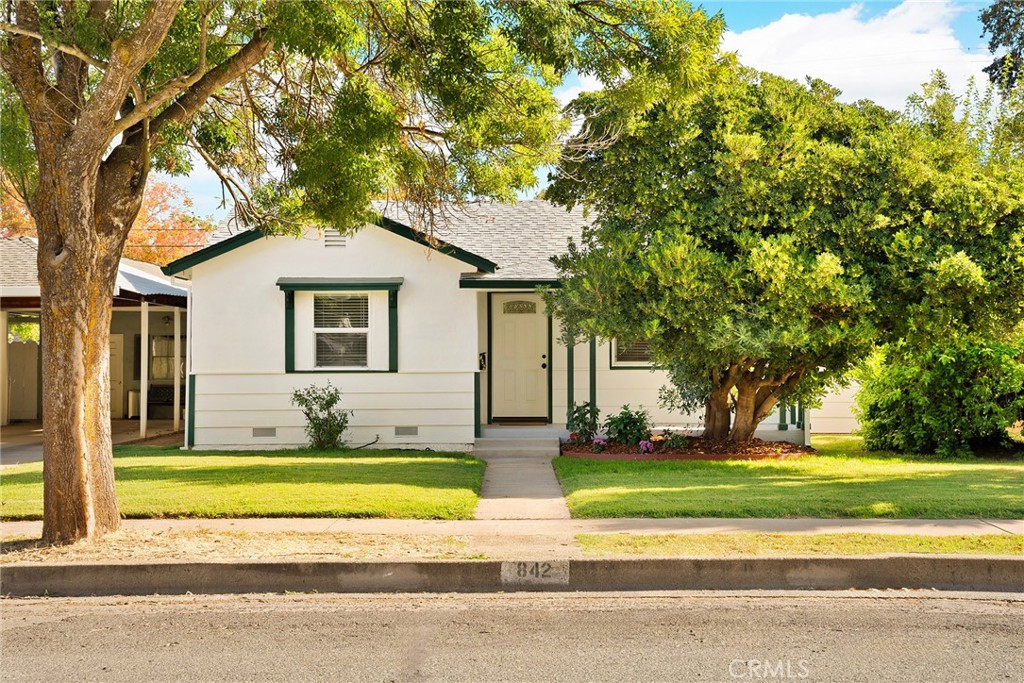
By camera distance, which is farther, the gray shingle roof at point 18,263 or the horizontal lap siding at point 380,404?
the gray shingle roof at point 18,263

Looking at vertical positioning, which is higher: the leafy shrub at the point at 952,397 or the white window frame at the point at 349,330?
the white window frame at the point at 349,330

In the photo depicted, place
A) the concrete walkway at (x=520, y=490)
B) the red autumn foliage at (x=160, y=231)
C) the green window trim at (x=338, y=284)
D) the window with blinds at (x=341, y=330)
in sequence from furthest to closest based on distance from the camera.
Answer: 1. the red autumn foliage at (x=160, y=231)
2. the window with blinds at (x=341, y=330)
3. the green window trim at (x=338, y=284)
4. the concrete walkway at (x=520, y=490)

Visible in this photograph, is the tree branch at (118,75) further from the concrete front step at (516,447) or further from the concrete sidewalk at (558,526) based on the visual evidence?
the concrete front step at (516,447)

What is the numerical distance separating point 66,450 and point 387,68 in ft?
17.8

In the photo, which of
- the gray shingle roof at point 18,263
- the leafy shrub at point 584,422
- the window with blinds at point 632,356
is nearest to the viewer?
the leafy shrub at point 584,422

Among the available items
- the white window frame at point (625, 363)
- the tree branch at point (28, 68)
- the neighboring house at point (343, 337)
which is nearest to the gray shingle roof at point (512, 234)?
the neighboring house at point (343, 337)

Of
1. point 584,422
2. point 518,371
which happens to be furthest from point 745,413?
point 518,371

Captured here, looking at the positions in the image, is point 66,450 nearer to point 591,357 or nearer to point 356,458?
point 356,458

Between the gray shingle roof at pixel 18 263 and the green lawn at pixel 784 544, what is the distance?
1373 cm

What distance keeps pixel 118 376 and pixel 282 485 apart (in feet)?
47.2

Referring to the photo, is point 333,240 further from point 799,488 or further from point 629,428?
point 799,488

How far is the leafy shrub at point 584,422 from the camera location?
15.7m

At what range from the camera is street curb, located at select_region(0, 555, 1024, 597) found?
7.22 meters

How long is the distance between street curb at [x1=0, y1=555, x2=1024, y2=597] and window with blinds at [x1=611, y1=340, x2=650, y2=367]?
1024 cm
